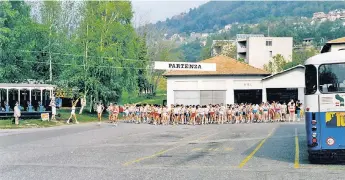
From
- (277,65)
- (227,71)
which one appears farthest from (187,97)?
(277,65)

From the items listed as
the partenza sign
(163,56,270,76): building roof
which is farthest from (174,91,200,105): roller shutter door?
the partenza sign

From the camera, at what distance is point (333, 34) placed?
641 feet

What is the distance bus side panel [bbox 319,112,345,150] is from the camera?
14.9 meters

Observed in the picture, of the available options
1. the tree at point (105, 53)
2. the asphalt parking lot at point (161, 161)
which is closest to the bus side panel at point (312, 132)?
the asphalt parking lot at point (161, 161)

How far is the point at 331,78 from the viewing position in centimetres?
1519

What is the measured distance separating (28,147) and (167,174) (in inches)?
394

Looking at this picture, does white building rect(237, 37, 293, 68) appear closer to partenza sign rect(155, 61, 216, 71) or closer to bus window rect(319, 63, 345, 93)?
partenza sign rect(155, 61, 216, 71)

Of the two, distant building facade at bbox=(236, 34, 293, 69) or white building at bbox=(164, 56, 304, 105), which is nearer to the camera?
white building at bbox=(164, 56, 304, 105)

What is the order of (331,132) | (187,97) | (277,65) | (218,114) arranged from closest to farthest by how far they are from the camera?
(331,132), (218,114), (187,97), (277,65)

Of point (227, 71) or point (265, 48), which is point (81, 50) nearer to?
point (227, 71)

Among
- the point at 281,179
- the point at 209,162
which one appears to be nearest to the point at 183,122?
the point at 209,162

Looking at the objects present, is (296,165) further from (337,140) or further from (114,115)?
(114,115)

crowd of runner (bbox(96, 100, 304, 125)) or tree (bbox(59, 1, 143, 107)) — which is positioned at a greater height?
tree (bbox(59, 1, 143, 107))

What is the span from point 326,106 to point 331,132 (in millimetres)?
754
